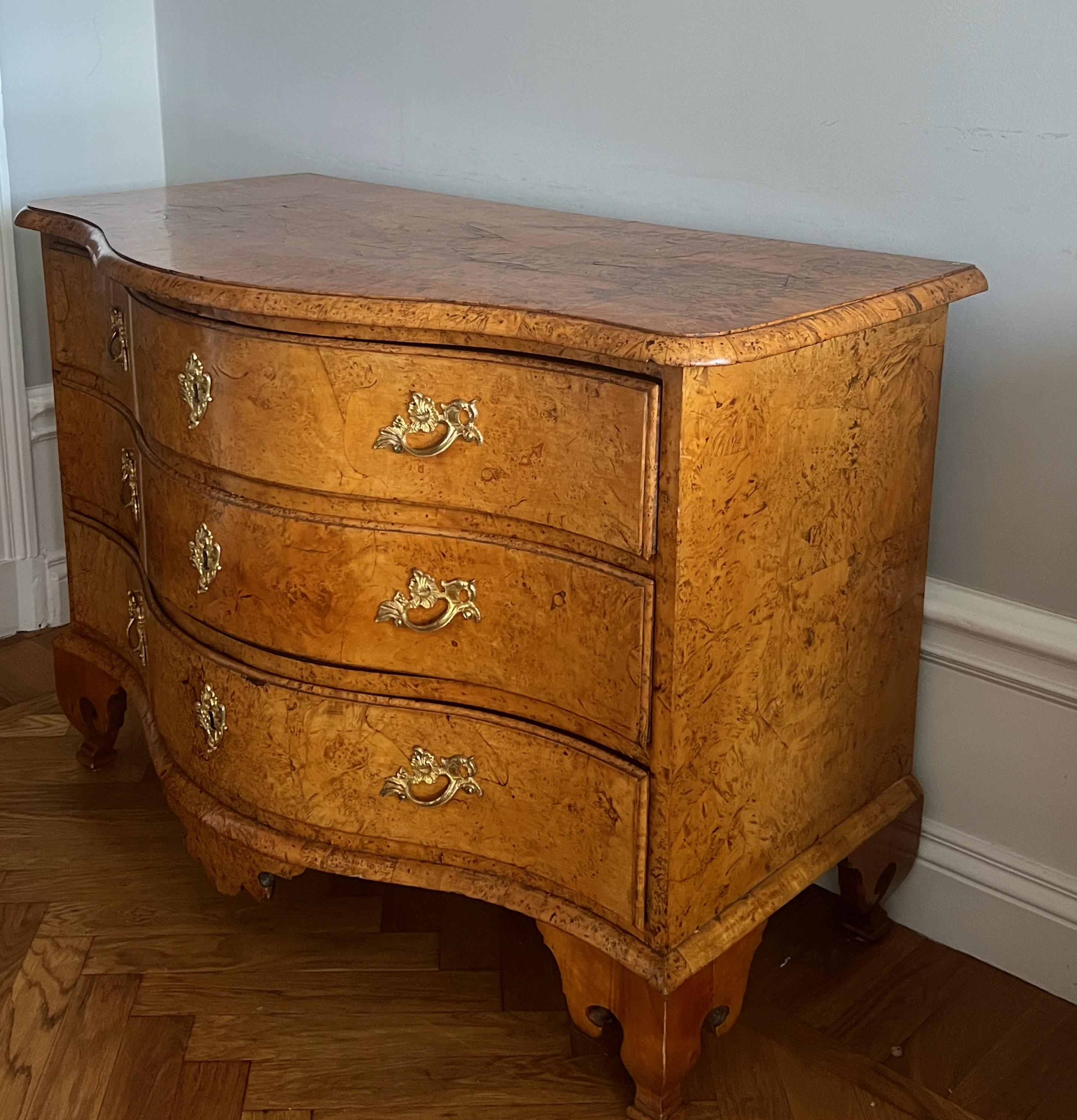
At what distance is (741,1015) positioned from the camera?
5.10 feet

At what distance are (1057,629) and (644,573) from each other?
580mm

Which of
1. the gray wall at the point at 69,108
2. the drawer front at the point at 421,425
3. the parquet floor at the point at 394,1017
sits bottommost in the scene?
the parquet floor at the point at 394,1017

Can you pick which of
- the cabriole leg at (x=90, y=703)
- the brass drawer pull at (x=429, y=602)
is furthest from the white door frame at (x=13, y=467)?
the brass drawer pull at (x=429, y=602)

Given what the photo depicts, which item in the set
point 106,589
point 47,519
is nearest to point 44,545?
point 47,519

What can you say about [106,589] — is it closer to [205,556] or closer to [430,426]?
[205,556]

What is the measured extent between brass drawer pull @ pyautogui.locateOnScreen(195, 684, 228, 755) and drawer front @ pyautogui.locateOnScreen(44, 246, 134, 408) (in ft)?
1.22

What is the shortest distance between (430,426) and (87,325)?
2.32ft

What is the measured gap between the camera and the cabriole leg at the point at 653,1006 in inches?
52.3

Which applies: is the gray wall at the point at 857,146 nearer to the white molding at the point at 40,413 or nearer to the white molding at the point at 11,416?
the white molding at the point at 11,416

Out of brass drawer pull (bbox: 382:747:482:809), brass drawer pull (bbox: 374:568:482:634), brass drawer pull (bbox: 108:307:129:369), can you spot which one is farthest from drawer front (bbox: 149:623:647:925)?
brass drawer pull (bbox: 108:307:129:369)

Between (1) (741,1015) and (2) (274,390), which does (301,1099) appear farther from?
(2) (274,390)

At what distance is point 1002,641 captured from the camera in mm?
1536

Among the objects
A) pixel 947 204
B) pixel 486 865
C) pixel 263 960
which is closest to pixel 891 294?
pixel 947 204

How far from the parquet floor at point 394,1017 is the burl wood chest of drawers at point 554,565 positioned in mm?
112
